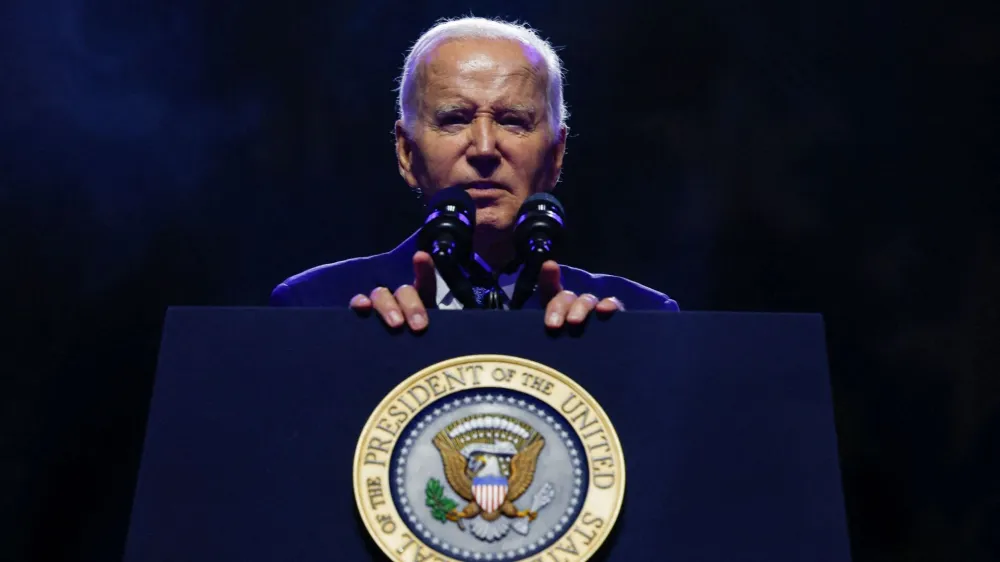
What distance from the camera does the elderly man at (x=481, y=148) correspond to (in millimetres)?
2068

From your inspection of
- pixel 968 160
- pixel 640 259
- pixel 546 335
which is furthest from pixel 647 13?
pixel 546 335

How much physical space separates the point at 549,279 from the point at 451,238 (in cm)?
16

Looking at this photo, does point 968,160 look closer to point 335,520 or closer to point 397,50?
point 397,50

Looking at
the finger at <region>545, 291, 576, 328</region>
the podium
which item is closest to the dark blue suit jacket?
the podium

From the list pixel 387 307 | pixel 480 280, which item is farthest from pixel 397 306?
pixel 480 280

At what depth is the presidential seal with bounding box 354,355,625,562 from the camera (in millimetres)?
1275

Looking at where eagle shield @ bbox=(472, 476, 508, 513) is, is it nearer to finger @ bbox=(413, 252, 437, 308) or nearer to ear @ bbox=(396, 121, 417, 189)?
finger @ bbox=(413, 252, 437, 308)

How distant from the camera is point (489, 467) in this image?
1.31 metres

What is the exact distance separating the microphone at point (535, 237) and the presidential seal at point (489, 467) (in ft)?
0.78

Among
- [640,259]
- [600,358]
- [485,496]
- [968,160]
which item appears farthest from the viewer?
[640,259]

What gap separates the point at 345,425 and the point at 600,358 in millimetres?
351

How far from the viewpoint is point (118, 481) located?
304cm

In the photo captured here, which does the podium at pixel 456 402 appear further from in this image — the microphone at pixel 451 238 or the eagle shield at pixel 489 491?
the microphone at pixel 451 238

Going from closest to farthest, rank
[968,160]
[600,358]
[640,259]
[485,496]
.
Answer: [485,496]
[600,358]
[968,160]
[640,259]
